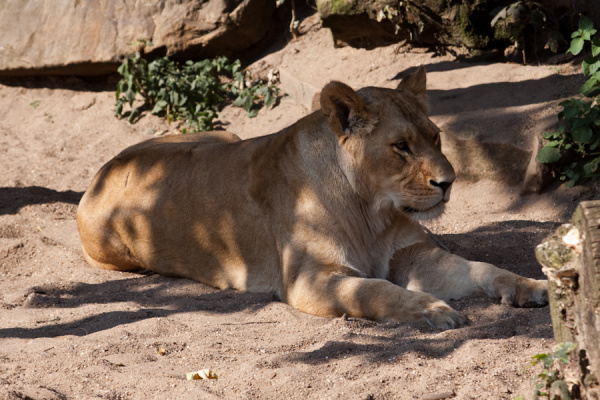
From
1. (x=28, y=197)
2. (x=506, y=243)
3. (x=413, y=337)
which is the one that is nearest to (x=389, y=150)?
(x=413, y=337)

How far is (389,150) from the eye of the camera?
14.1ft

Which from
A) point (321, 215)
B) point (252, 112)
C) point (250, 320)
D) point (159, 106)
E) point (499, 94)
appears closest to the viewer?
point (250, 320)

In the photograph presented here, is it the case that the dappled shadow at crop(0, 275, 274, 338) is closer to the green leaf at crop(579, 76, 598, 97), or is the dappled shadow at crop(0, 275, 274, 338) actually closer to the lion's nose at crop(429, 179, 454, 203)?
the lion's nose at crop(429, 179, 454, 203)

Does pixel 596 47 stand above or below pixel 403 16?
below

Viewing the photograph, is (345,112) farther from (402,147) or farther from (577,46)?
(577,46)

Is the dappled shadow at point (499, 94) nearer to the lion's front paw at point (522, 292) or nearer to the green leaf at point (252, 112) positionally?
the green leaf at point (252, 112)

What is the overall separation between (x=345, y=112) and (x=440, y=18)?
16.0ft

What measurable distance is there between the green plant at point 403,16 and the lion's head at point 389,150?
14.7 feet

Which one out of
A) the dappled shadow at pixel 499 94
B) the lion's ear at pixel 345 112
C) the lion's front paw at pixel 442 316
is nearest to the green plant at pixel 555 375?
the lion's front paw at pixel 442 316

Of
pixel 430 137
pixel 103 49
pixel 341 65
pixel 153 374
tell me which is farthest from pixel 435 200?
pixel 103 49

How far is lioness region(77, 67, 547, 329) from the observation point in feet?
13.9

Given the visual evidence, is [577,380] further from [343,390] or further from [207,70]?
[207,70]

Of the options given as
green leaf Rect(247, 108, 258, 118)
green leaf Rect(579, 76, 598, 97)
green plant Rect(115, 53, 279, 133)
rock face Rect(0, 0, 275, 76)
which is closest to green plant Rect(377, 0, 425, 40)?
green plant Rect(115, 53, 279, 133)

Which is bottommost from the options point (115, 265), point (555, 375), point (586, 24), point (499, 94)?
point (115, 265)
